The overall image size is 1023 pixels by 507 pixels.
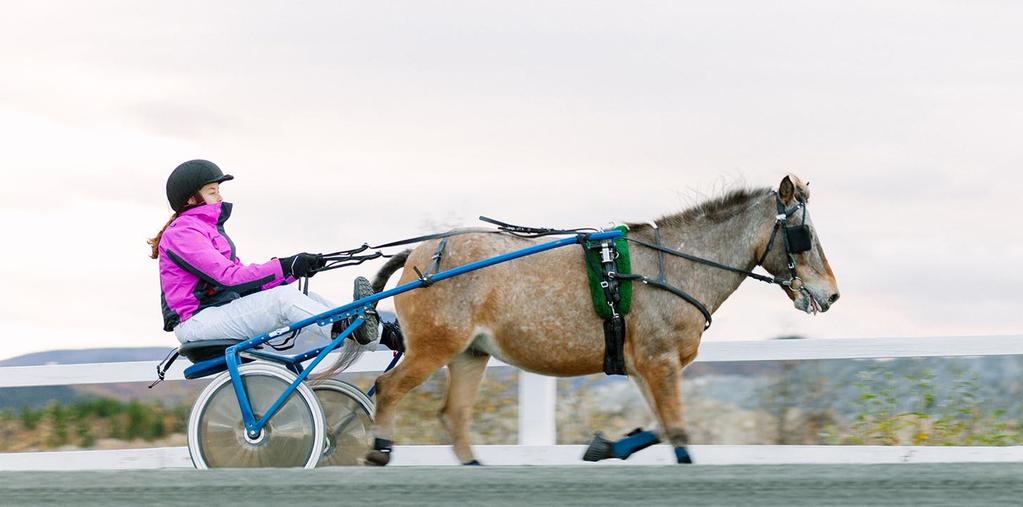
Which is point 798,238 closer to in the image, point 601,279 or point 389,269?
point 601,279

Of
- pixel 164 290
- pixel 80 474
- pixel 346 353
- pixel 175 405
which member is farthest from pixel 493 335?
pixel 175 405

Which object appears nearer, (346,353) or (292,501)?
(292,501)

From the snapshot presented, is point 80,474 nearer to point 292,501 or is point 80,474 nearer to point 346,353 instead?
point 292,501

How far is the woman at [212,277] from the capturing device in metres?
5.86

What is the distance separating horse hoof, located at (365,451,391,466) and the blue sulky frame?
1.59 feet

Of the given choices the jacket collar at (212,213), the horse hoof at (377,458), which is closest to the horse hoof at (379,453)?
the horse hoof at (377,458)

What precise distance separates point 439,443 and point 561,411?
2.87 ft

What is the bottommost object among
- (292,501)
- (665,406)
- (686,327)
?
(292,501)

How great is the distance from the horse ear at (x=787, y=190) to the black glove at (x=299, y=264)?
235 cm

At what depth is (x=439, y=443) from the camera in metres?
8.64

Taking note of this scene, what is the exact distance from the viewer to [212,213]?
607cm

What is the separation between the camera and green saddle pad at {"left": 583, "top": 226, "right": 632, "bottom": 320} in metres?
6.02

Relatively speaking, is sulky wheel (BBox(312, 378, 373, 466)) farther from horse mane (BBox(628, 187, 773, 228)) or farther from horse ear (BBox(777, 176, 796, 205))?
horse ear (BBox(777, 176, 796, 205))

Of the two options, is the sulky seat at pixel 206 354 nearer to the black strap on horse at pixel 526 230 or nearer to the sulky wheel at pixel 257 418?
the sulky wheel at pixel 257 418
